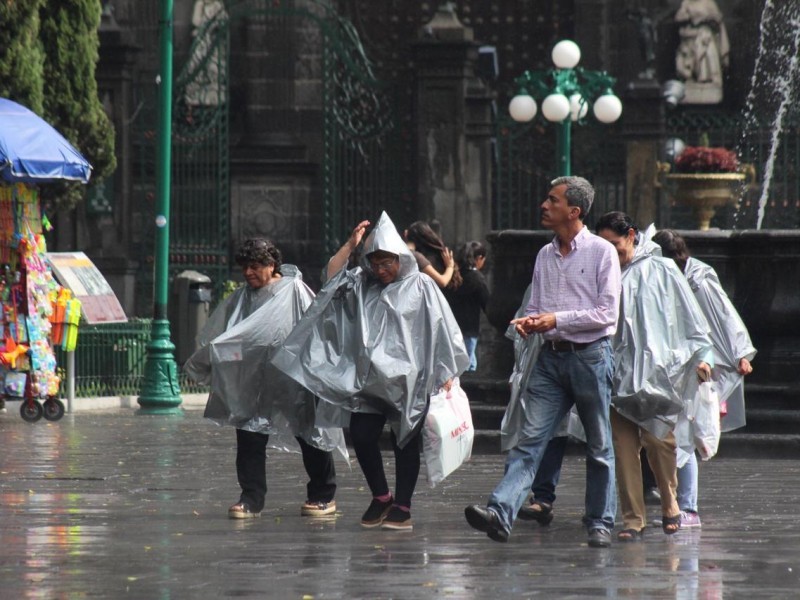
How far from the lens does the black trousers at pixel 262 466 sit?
10.7 metres

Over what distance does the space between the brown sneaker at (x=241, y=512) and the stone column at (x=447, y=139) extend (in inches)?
577

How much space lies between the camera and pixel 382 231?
1015 centimetres

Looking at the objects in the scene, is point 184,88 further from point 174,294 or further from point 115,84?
point 174,294

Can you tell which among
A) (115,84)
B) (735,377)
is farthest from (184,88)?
(735,377)

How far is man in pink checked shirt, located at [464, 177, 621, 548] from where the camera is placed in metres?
9.36

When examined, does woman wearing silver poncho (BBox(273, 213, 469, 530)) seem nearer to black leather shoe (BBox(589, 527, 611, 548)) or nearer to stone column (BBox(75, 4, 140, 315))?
black leather shoe (BBox(589, 527, 611, 548))

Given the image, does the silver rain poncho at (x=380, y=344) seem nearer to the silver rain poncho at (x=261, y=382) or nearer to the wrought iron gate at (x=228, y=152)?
the silver rain poncho at (x=261, y=382)

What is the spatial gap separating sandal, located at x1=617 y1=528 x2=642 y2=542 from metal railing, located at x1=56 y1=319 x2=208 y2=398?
11.0m

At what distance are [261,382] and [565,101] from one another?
1397 cm

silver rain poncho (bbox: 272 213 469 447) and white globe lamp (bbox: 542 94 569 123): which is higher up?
white globe lamp (bbox: 542 94 569 123)

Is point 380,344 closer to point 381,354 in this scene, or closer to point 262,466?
point 381,354

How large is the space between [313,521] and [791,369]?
5627 millimetres

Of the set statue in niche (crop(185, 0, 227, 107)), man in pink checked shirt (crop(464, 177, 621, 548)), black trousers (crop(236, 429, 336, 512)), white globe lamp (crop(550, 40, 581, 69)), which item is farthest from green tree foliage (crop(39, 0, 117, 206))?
man in pink checked shirt (crop(464, 177, 621, 548))

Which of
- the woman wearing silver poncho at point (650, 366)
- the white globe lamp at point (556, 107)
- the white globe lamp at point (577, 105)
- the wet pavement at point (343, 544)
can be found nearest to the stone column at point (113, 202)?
the white globe lamp at point (556, 107)
